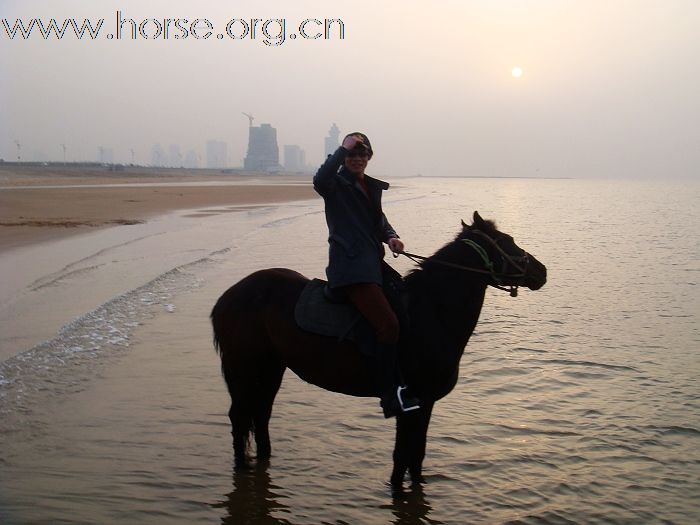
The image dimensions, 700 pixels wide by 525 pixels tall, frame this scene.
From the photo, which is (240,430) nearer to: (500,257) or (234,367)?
(234,367)

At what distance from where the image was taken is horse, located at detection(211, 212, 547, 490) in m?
4.77

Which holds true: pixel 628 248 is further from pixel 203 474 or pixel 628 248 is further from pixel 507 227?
pixel 203 474

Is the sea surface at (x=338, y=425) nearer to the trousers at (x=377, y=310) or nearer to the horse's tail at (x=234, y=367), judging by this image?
the horse's tail at (x=234, y=367)

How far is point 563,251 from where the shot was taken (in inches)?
863

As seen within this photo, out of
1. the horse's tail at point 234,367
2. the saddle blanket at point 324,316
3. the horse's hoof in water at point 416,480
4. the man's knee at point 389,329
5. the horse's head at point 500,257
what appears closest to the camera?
the man's knee at point 389,329

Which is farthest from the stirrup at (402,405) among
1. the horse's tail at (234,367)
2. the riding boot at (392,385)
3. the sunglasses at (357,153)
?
the sunglasses at (357,153)

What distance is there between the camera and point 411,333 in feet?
15.6

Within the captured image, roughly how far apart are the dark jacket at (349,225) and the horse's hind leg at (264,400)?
1073mm

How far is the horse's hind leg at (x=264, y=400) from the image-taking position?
211 inches

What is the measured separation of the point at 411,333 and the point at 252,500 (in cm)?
174

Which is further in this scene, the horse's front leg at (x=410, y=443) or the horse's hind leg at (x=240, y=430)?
the horse's hind leg at (x=240, y=430)

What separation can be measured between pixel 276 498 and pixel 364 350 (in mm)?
1354

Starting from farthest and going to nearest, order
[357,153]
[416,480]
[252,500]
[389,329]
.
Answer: [416,480], [252,500], [357,153], [389,329]

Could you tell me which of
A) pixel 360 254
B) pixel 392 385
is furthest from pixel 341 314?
pixel 392 385
